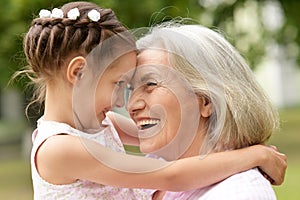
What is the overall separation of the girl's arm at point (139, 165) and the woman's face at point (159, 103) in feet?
0.25

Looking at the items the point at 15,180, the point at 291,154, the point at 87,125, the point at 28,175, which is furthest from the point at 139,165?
the point at 291,154

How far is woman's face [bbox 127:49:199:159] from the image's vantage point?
7.76ft

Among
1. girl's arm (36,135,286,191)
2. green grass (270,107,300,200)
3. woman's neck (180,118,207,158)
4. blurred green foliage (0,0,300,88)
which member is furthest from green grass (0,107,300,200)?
girl's arm (36,135,286,191)

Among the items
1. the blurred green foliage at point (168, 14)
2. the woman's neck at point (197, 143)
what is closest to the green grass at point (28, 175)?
the blurred green foliage at point (168, 14)

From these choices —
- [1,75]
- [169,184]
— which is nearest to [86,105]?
[169,184]

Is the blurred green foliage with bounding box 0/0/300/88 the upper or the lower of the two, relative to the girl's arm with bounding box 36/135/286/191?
lower

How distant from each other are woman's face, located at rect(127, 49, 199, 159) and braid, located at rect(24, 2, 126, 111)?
16cm

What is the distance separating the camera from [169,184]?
2.33 meters

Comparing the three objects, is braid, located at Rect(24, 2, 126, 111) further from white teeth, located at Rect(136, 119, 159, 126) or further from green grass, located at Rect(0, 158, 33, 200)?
green grass, located at Rect(0, 158, 33, 200)

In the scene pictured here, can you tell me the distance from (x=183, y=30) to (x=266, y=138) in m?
0.39

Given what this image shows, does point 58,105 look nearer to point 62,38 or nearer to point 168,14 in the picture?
point 62,38

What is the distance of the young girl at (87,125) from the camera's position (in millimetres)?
2330

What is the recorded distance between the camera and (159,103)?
93.0 inches

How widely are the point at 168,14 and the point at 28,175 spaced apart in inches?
266
